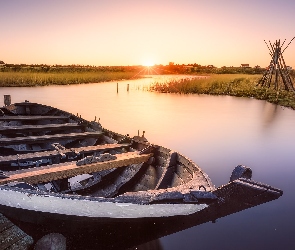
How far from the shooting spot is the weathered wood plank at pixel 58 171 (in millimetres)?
4934

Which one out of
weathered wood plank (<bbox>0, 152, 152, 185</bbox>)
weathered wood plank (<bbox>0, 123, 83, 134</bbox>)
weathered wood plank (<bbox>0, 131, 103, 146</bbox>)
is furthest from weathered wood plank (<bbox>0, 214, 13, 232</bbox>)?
weathered wood plank (<bbox>0, 123, 83, 134</bbox>)

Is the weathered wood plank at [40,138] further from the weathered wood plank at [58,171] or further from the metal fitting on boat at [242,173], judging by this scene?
the metal fitting on boat at [242,173]

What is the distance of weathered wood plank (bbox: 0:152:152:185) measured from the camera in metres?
4.93

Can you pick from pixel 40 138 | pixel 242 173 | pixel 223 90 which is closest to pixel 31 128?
pixel 40 138

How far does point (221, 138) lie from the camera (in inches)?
733

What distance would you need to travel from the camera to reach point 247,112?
28.5 metres

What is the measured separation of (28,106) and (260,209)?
965 centimetres

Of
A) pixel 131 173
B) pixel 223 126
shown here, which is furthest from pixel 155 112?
pixel 131 173

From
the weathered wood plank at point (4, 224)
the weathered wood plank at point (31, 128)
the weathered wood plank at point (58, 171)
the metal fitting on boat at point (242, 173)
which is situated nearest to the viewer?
the metal fitting on boat at point (242, 173)

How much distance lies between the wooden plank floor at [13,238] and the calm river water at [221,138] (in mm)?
3287

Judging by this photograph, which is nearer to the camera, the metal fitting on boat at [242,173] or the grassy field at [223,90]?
the metal fitting on boat at [242,173]

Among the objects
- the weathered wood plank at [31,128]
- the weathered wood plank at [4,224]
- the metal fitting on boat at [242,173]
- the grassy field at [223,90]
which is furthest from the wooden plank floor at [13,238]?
the grassy field at [223,90]

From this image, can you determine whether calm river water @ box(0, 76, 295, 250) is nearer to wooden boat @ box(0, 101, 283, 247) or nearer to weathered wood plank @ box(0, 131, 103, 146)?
wooden boat @ box(0, 101, 283, 247)

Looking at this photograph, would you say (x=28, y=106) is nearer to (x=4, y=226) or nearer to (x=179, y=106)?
(x=4, y=226)
